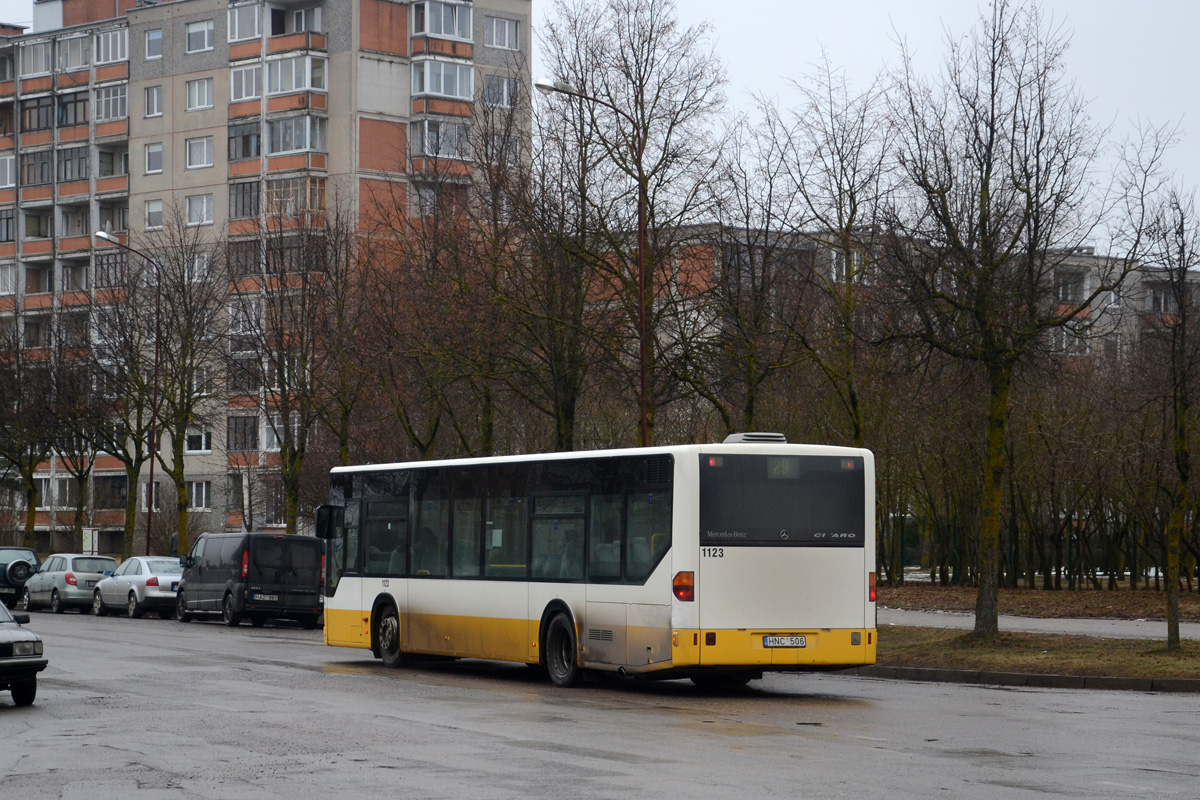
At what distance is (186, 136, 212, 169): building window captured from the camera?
9212 cm

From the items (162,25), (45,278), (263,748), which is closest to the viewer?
(263,748)

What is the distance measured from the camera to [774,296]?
3097 centimetres

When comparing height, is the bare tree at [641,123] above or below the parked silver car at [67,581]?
above

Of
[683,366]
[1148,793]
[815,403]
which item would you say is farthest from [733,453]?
[815,403]

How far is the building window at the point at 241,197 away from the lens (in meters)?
87.6

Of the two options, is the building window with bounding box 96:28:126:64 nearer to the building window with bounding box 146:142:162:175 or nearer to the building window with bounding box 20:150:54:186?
the building window with bounding box 146:142:162:175

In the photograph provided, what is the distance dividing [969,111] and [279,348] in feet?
81.2

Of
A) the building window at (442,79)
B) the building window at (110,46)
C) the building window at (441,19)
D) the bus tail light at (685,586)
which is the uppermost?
the building window at (110,46)

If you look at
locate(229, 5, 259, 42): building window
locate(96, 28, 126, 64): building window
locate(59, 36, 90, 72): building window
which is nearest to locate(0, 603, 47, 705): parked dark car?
locate(229, 5, 259, 42): building window

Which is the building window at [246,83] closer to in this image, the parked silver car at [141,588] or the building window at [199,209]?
the building window at [199,209]

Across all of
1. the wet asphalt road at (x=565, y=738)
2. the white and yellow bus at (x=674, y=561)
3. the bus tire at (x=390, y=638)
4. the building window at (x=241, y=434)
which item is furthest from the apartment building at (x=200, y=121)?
the wet asphalt road at (x=565, y=738)

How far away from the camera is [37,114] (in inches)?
3935

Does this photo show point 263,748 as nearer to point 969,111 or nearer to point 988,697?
point 988,697

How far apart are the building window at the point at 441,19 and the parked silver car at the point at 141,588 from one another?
4986cm
